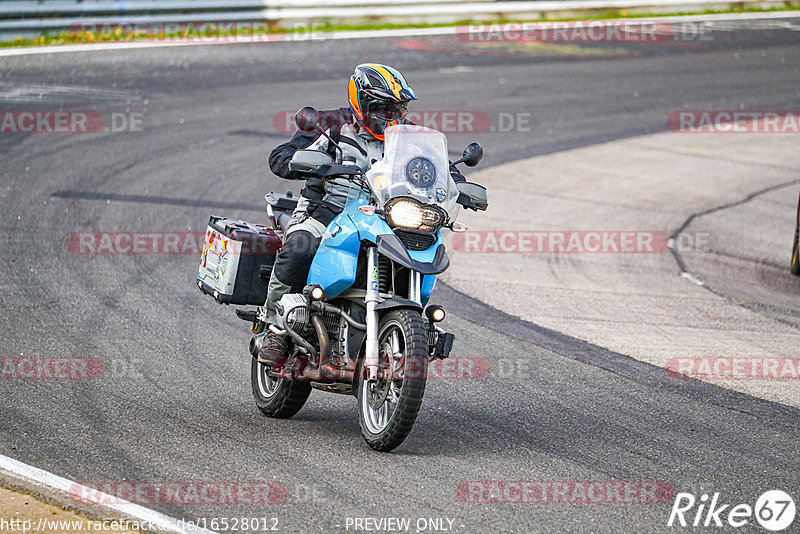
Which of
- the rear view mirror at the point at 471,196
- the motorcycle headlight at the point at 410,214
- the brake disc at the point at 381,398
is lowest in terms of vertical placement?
the brake disc at the point at 381,398

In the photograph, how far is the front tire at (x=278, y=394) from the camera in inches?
280

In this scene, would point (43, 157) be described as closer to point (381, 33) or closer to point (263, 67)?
point (263, 67)

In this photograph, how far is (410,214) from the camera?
636 cm

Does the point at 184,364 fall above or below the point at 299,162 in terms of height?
below

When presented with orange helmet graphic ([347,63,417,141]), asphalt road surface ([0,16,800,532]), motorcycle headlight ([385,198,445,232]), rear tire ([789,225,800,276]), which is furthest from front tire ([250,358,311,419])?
rear tire ([789,225,800,276])

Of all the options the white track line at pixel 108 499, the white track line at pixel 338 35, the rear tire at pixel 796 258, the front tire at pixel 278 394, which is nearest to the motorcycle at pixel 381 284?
the front tire at pixel 278 394

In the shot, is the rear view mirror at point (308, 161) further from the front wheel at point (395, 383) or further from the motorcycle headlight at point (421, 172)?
the front wheel at point (395, 383)

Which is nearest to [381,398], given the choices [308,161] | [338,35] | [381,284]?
[381,284]

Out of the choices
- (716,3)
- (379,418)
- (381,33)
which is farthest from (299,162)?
(716,3)

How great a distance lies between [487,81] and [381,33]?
446 cm

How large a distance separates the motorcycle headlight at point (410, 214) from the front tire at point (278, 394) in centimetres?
139

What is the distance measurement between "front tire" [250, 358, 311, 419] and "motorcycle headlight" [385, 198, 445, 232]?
4.55 ft

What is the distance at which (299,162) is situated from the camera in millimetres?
6430

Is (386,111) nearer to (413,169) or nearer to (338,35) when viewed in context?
(413,169)
